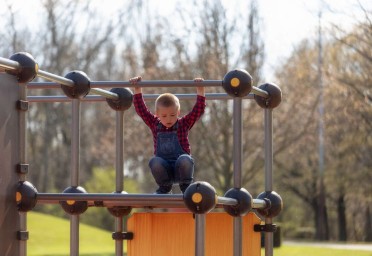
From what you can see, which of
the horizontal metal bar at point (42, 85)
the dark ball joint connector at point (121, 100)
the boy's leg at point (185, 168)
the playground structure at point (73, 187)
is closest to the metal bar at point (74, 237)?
the playground structure at point (73, 187)

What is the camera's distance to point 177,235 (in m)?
6.80

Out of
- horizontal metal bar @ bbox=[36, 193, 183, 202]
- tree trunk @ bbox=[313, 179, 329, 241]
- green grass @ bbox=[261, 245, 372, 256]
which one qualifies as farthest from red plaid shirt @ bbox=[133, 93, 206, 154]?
tree trunk @ bbox=[313, 179, 329, 241]

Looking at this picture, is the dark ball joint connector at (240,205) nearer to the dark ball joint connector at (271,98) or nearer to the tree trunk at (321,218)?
the dark ball joint connector at (271,98)

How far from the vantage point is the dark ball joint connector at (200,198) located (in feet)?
Answer: 18.8

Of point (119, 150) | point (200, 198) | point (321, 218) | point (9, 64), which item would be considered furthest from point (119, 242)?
point (321, 218)

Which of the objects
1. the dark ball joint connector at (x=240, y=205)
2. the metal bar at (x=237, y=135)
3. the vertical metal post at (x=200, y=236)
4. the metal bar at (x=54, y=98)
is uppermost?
the metal bar at (x=54, y=98)

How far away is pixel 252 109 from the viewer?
77.8 ft

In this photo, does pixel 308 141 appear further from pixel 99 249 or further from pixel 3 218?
pixel 3 218

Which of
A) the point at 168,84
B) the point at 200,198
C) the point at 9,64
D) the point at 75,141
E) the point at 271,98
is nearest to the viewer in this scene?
the point at 200,198

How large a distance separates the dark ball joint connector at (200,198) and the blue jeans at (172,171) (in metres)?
0.70

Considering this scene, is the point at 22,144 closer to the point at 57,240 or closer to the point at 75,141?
the point at 75,141

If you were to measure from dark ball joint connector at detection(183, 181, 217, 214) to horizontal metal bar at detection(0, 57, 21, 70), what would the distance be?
1.40 metres

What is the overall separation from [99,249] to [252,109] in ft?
18.5

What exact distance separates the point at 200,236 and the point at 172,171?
1.01 meters
